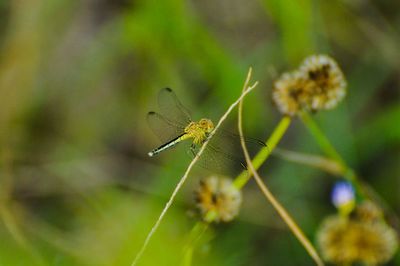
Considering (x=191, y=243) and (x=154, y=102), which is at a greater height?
(x=154, y=102)

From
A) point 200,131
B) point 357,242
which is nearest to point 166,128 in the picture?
point 200,131

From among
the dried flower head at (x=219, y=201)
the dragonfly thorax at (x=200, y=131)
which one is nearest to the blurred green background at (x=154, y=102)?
the dragonfly thorax at (x=200, y=131)

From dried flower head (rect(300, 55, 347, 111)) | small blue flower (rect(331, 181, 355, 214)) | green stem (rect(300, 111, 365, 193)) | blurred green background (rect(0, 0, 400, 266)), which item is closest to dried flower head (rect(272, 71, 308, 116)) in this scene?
dried flower head (rect(300, 55, 347, 111))

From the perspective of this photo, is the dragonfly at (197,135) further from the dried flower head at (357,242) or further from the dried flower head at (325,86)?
the dried flower head at (357,242)

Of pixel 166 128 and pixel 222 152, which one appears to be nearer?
pixel 222 152

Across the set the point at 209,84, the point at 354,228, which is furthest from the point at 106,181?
the point at 354,228

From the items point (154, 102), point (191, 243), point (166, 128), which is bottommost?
point (191, 243)

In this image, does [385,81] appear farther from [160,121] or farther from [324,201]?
Result: [160,121]

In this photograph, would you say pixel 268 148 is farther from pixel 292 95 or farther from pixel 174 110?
pixel 174 110
